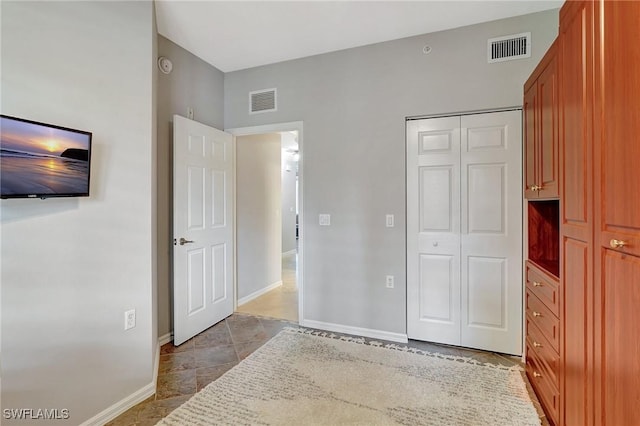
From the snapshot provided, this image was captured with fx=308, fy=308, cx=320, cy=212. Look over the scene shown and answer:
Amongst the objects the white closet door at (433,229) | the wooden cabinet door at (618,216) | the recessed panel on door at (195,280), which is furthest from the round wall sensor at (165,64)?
the wooden cabinet door at (618,216)

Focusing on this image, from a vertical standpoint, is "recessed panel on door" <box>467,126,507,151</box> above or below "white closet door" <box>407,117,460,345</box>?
above

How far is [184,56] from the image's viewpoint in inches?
122

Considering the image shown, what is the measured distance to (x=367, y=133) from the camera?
3053 mm

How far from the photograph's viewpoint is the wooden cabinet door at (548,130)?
66.9 inches

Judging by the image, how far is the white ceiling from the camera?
2410 mm

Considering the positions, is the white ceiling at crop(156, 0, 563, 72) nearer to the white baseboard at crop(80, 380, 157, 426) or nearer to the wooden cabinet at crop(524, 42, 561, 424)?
the wooden cabinet at crop(524, 42, 561, 424)

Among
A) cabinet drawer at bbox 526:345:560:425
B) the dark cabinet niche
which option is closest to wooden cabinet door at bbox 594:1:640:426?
cabinet drawer at bbox 526:345:560:425

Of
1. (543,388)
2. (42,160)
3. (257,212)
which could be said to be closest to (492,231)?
(543,388)

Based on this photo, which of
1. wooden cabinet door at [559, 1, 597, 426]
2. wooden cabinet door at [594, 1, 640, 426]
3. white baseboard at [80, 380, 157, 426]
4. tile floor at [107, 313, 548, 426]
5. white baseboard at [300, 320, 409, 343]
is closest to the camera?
wooden cabinet door at [594, 1, 640, 426]

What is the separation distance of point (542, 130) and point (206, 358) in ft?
9.94

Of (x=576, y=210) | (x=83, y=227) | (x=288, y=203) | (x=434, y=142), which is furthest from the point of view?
(x=288, y=203)

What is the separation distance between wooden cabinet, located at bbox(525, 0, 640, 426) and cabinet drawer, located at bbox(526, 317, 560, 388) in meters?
0.02

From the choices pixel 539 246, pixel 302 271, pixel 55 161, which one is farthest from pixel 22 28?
pixel 539 246

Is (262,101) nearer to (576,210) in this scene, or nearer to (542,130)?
(542,130)
